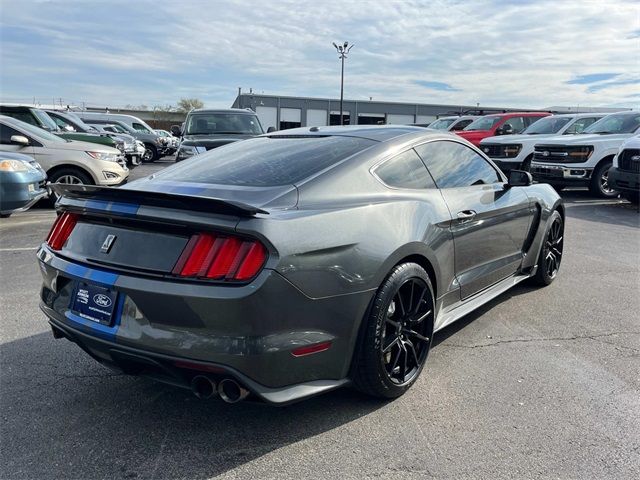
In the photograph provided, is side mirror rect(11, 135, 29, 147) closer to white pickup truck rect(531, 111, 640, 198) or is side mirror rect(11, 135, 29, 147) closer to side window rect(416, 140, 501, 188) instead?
side window rect(416, 140, 501, 188)

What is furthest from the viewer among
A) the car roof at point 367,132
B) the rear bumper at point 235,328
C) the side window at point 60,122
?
the side window at point 60,122

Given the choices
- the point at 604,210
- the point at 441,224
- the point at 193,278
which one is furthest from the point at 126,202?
the point at 604,210

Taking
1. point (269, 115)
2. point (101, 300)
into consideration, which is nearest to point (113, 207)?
point (101, 300)

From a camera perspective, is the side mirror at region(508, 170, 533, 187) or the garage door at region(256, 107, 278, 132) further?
the garage door at region(256, 107, 278, 132)

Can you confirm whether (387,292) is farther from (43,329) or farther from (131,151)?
(131,151)

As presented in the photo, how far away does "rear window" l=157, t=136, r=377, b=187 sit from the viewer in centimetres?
303

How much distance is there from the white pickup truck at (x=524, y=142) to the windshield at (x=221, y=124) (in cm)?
636

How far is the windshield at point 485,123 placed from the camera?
55.8 feet

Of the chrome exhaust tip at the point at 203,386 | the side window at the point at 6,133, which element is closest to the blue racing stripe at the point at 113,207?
the chrome exhaust tip at the point at 203,386

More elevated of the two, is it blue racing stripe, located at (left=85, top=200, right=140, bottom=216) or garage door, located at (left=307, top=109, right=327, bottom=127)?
blue racing stripe, located at (left=85, top=200, right=140, bottom=216)

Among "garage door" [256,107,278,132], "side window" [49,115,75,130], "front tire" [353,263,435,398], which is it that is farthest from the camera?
"garage door" [256,107,278,132]

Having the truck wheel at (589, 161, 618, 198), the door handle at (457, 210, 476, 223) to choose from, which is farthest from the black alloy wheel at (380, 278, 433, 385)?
the truck wheel at (589, 161, 618, 198)

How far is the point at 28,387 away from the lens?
3.15 metres

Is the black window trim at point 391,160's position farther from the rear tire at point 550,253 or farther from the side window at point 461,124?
the side window at point 461,124
